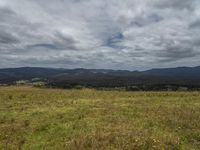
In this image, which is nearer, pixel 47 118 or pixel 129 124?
pixel 129 124

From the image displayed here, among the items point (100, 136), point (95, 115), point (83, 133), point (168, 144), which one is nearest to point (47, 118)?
point (95, 115)

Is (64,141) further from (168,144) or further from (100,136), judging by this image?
(168,144)

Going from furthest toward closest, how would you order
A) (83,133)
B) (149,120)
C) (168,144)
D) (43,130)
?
1. (149,120)
2. (43,130)
3. (83,133)
4. (168,144)

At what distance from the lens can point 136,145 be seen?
46.0 ft

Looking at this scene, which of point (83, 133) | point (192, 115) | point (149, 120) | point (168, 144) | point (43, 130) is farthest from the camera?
point (192, 115)

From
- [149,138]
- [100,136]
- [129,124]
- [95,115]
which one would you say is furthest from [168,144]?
[95,115]

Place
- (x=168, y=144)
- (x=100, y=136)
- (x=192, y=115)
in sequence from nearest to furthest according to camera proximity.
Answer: (x=168, y=144), (x=100, y=136), (x=192, y=115)

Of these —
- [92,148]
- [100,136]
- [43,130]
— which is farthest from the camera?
[43,130]

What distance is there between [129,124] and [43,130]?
5872 millimetres

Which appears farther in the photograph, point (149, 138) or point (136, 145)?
point (149, 138)

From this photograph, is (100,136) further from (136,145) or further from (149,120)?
(149,120)

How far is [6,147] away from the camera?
46.6 ft

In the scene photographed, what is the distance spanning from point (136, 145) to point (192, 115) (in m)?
10.0

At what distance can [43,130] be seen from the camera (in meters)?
18.5
